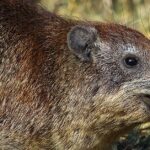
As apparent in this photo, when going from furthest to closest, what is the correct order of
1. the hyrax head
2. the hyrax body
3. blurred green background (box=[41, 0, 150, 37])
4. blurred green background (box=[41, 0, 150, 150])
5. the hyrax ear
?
1. blurred green background (box=[41, 0, 150, 37])
2. blurred green background (box=[41, 0, 150, 150])
3. the hyrax ear
4. the hyrax body
5. the hyrax head

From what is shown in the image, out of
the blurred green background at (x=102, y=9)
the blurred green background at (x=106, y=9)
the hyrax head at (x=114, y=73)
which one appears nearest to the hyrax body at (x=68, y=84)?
the hyrax head at (x=114, y=73)

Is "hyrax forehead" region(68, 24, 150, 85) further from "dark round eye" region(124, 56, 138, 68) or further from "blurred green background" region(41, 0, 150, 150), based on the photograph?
"blurred green background" region(41, 0, 150, 150)

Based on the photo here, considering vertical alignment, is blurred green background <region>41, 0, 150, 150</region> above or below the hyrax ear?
below

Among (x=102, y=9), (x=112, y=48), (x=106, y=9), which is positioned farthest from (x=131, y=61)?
(x=102, y=9)

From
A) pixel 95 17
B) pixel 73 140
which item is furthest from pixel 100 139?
pixel 95 17

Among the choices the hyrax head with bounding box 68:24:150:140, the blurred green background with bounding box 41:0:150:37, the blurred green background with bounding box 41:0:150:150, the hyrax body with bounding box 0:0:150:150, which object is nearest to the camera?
the hyrax head with bounding box 68:24:150:140

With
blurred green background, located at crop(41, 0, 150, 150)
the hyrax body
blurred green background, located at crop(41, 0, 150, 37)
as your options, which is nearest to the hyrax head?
the hyrax body

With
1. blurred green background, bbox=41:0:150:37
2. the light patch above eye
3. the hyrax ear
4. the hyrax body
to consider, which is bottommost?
blurred green background, bbox=41:0:150:37

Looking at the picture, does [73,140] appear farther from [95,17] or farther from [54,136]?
[95,17]

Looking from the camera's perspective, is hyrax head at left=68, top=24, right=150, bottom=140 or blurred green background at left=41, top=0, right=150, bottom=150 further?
blurred green background at left=41, top=0, right=150, bottom=150
